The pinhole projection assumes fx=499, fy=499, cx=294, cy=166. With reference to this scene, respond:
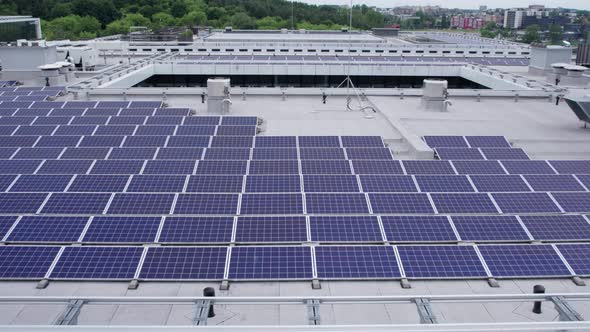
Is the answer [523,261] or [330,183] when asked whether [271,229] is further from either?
[523,261]

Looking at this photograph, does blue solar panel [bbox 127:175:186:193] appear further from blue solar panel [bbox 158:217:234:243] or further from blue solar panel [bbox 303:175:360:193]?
blue solar panel [bbox 303:175:360:193]

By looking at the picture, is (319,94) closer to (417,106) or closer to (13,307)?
(417,106)

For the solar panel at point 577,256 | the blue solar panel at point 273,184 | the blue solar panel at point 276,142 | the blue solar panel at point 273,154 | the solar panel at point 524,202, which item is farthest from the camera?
the blue solar panel at point 276,142

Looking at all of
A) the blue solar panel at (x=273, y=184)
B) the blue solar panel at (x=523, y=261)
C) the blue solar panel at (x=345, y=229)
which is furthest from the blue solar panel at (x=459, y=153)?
the blue solar panel at (x=345, y=229)

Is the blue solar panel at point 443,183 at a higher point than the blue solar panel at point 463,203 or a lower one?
Result: higher

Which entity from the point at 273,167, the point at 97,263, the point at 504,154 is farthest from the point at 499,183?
the point at 97,263

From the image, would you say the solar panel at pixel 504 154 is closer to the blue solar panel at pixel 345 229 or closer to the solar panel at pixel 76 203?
the blue solar panel at pixel 345 229

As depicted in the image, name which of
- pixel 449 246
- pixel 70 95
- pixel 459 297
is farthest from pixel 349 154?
pixel 70 95
